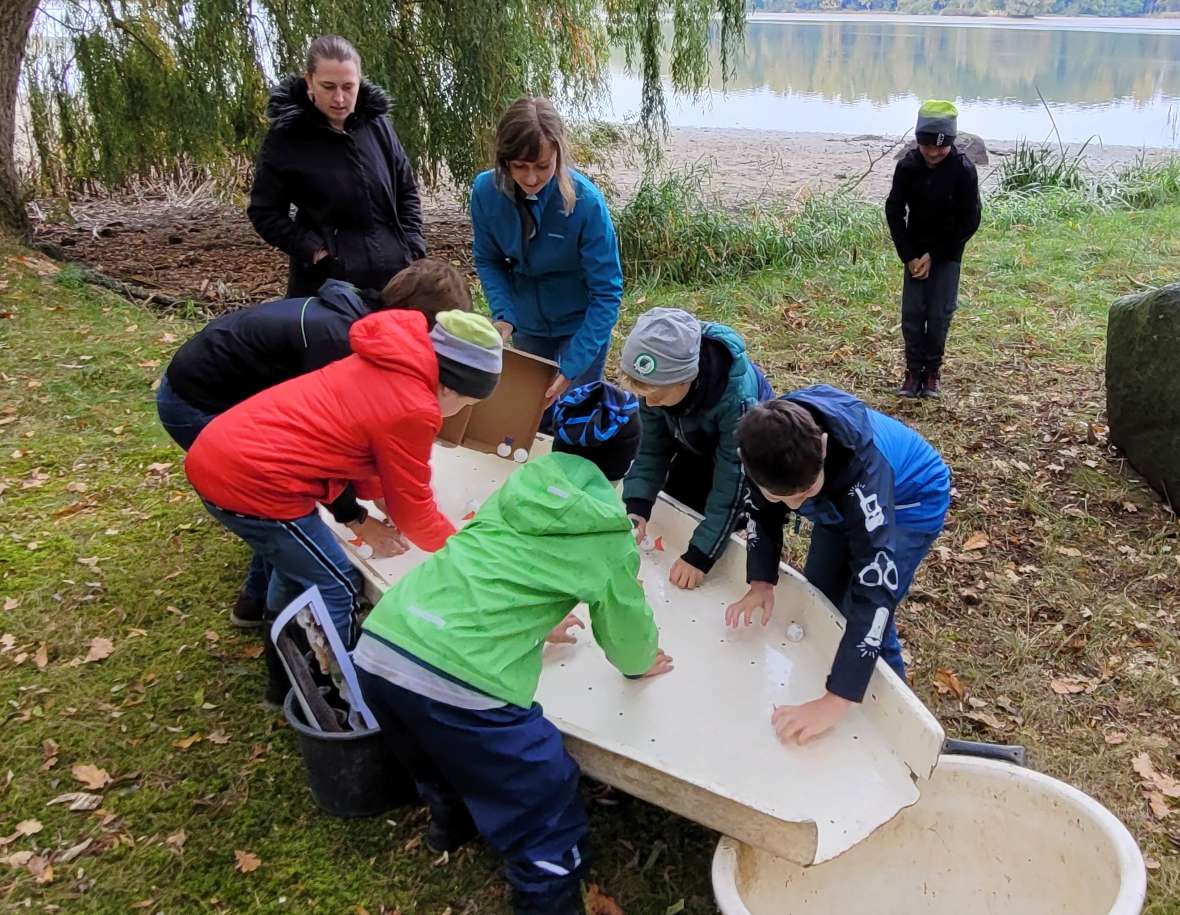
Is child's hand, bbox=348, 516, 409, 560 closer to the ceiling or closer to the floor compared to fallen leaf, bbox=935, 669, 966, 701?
closer to the ceiling

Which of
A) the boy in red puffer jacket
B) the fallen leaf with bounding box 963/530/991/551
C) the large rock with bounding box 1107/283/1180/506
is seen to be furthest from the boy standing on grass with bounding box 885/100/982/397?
the boy in red puffer jacket

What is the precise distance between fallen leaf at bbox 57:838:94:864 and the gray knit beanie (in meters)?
2.06

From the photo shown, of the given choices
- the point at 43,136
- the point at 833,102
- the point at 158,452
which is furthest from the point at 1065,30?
the point at 158,452

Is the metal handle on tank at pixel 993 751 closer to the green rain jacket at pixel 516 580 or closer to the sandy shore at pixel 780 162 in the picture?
the green rain jacket at pixel 516 580

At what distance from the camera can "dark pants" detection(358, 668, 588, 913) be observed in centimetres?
227

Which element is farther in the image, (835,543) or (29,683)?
(29,683)

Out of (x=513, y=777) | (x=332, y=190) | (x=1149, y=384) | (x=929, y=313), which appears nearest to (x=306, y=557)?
(x=513, y=777)

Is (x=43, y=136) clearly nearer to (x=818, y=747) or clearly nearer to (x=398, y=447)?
(x=398, y=447)

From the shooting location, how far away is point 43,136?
27.7 feet

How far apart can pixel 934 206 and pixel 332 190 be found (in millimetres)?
3293

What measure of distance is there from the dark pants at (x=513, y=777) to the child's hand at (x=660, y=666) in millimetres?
477

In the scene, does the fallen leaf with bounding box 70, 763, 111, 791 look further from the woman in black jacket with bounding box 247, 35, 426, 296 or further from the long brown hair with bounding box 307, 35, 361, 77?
the long brown hair with bounding box 307, 35, 361, 77

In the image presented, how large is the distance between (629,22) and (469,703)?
7573 millimetres

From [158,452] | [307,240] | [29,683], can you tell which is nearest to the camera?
[29,683]
